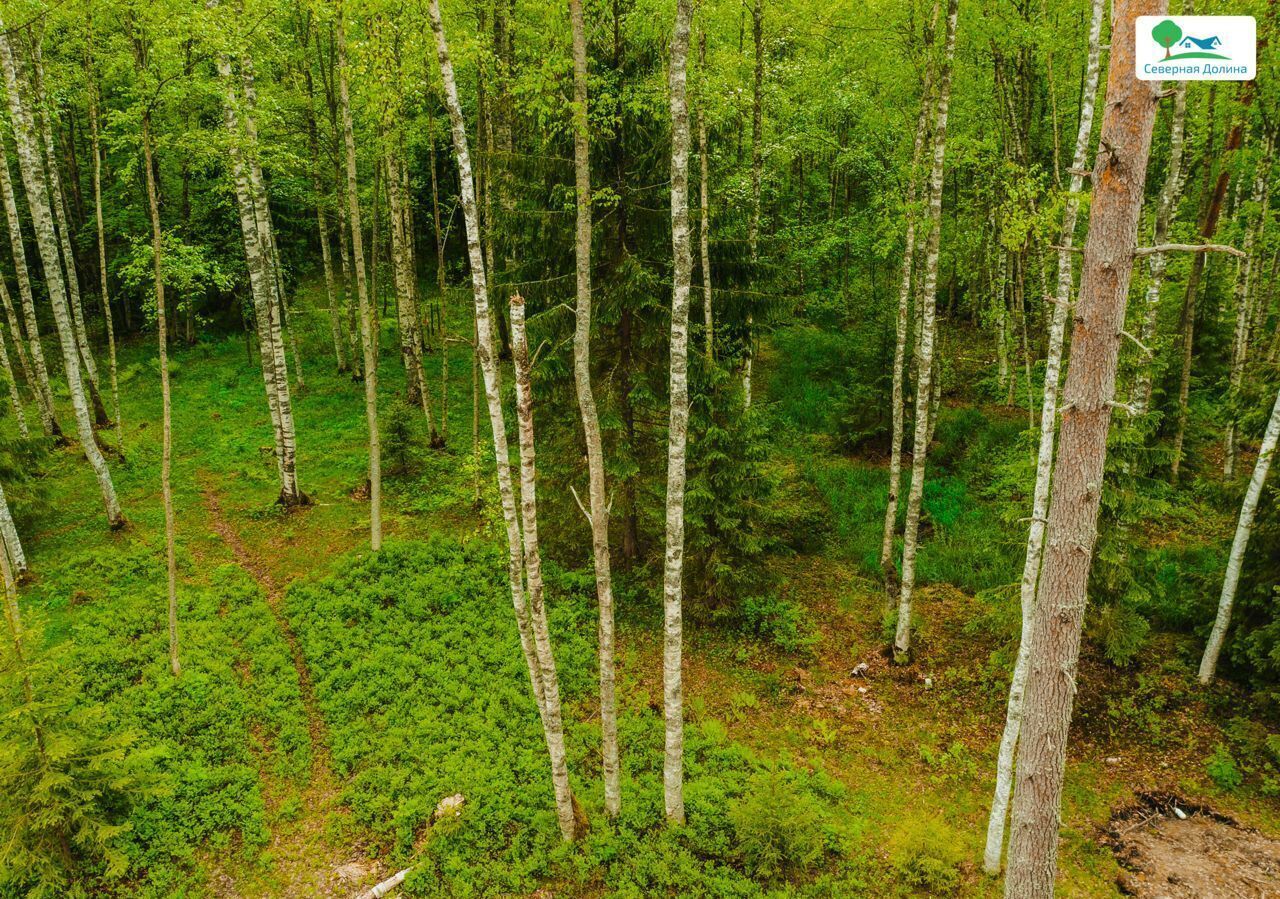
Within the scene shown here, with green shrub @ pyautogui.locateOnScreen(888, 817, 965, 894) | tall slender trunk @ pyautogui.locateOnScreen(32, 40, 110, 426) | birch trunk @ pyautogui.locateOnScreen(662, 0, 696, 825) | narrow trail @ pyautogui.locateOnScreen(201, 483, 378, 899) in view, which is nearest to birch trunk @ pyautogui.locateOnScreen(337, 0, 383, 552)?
narrow trail @ pyautogui.locateOnScreen(201, 483, 378, 899)

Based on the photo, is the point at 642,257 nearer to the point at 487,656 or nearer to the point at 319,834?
the point at 487,656

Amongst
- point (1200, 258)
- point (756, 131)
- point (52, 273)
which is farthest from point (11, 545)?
point (1200, 258)

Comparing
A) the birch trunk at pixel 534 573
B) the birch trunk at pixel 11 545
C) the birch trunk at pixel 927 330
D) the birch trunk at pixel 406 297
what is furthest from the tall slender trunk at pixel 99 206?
the birch trunk at pixel 927 330

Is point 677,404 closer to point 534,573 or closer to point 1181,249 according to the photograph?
point 534,573

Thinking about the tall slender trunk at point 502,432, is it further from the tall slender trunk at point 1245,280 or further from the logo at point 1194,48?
the tall slender trunk at point 1245,280

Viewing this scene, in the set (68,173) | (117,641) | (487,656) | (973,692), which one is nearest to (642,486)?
(487,656)

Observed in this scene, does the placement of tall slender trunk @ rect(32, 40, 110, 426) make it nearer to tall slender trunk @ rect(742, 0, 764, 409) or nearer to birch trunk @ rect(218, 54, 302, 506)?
birch trunk @ rect(218, 54, 302, 506)
